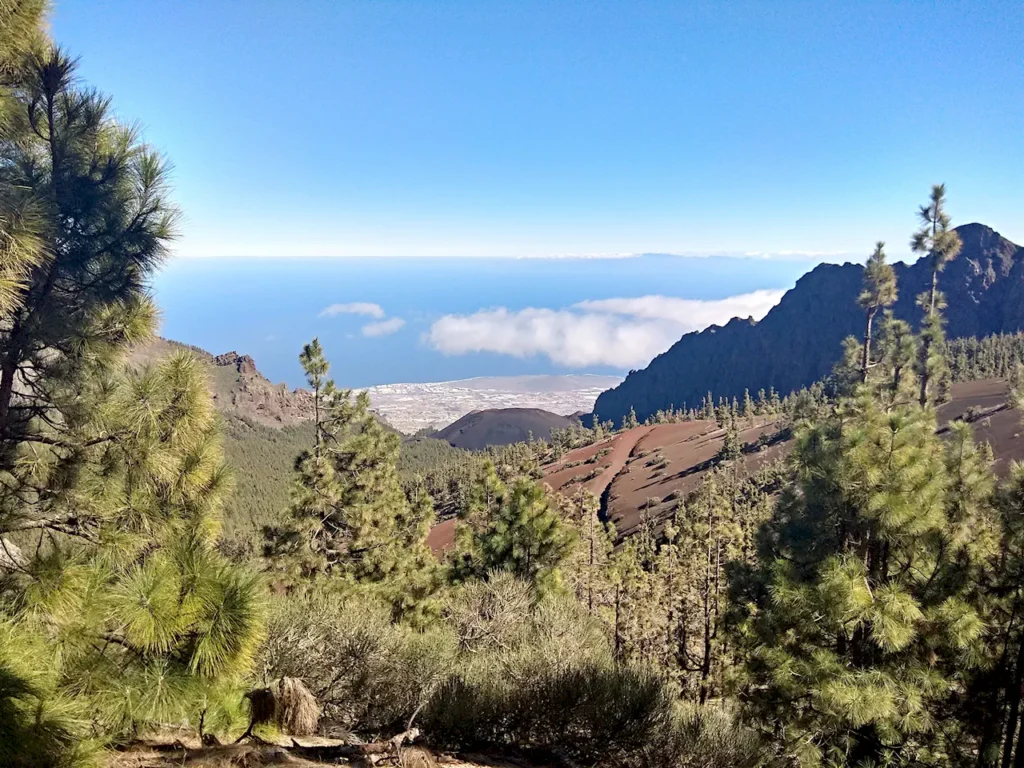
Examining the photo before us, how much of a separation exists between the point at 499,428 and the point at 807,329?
10100cm

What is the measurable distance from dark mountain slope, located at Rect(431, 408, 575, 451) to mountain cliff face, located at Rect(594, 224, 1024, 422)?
29.3 meters

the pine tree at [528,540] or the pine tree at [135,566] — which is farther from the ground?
the pine tree at [135,566]

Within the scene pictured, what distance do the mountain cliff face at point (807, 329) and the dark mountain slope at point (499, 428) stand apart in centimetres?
2928

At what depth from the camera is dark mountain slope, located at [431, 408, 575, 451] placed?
500 ft

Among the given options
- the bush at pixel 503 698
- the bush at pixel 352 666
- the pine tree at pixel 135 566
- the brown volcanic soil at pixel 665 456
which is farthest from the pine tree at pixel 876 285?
the brown volcanic soil at pixel 665 456

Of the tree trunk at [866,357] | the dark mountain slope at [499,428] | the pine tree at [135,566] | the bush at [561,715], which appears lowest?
the dark mountain slope at [499,428]

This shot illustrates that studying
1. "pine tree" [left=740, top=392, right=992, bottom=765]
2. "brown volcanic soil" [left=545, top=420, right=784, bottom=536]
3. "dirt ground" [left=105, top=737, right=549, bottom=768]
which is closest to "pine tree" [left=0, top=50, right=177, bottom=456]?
"dirt ground" [left=105, top=737, right=549, bottom=768]

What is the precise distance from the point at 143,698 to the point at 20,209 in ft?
10.3

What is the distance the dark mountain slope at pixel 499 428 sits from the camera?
15238 cm

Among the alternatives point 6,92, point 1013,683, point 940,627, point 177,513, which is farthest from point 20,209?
point 1013,683

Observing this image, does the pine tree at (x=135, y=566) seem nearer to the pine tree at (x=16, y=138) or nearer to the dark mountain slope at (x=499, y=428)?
the pine tree at (x=16, y=138)

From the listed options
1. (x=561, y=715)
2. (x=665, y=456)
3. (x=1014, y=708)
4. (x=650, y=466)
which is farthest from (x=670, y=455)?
(x=561, y=715)

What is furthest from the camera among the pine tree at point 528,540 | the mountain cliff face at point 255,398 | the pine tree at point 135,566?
the mountain cliff face at point 255,398

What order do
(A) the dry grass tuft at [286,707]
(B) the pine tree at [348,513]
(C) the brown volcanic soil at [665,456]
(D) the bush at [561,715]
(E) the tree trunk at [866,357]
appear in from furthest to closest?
(C) the brown volcanic soil at [665,456], (B) the pine tree at [348,513], (E) the tree trunk at [866,357], (D) the bush at [561,715], (A) the dry grass tuft at [286,707]
